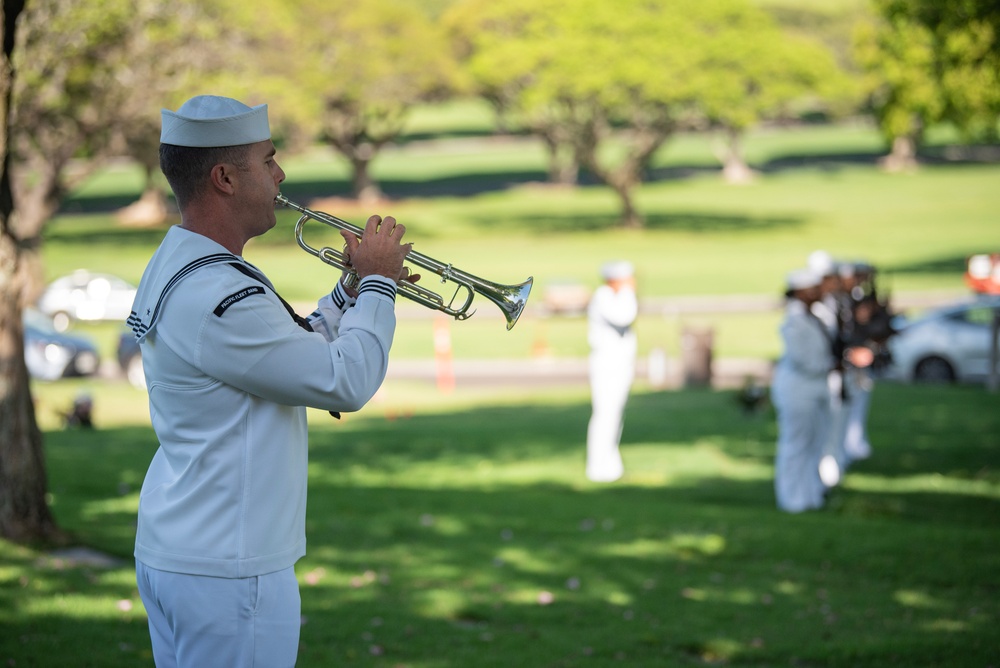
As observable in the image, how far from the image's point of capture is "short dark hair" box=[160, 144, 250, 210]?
134 inches

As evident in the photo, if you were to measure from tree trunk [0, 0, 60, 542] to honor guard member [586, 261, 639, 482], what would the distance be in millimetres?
6200

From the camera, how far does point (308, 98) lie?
57469 millimetres

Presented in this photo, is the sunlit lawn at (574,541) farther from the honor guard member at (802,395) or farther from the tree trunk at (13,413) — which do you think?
the honor guard member at (802,395)

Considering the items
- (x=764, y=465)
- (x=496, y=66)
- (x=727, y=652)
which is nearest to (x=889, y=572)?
(x=727, y=652)

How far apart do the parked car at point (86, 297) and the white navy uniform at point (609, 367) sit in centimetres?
2436

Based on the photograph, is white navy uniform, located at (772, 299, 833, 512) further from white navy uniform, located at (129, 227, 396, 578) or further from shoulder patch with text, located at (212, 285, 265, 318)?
shoulder patch with text, located at (212, 285, 265, 318)

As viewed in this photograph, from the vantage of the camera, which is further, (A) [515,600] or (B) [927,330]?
(B) [927,330]

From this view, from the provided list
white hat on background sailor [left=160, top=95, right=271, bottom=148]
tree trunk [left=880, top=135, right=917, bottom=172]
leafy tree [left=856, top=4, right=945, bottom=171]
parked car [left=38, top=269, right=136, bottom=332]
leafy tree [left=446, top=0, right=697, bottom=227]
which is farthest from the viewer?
tree trunk [left=880, top=135, right=917, bottom=172]

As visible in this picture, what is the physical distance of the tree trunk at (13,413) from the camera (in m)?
7.92

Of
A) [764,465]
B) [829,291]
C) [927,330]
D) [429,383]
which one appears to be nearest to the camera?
[829,291]

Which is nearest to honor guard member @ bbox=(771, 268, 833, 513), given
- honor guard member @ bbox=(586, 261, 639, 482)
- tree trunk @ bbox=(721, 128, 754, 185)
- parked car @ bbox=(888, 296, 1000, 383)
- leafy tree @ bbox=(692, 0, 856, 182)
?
honor guard member @ bbox=(586, 261, 639, 482)

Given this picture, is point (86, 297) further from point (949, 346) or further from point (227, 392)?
point (227, 392)

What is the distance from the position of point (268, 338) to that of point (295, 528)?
0.61m

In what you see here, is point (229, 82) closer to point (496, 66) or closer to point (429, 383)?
point (429, 383)
